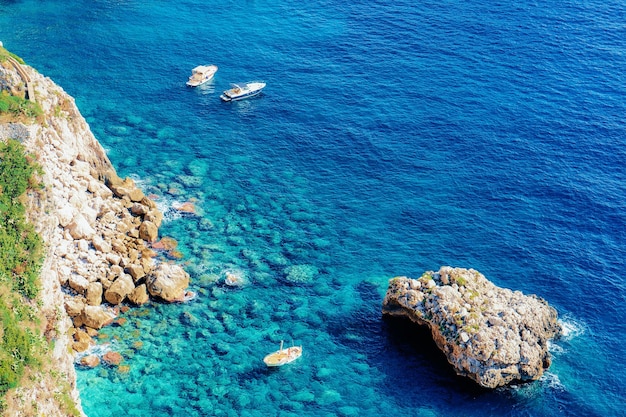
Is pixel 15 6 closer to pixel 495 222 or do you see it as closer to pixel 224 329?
pixel 224 329

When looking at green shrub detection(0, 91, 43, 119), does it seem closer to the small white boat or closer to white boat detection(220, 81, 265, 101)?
the small white boat

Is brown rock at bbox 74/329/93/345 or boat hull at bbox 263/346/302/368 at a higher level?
brown rock at bbox 74/329/93/345

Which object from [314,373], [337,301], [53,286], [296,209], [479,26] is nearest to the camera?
[53,286]

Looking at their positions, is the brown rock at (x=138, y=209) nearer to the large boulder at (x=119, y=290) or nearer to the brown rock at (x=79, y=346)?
the large boulder at (x=119, y=290)

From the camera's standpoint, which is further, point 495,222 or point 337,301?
point 495,222

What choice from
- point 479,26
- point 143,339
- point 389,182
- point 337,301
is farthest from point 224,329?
point 479,26

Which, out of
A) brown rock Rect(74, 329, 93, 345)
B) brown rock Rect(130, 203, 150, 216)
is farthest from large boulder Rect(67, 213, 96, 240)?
brown rock Rect(74, 329, 93, 345)
